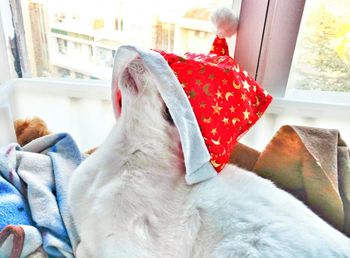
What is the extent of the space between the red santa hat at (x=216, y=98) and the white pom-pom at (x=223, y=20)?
0.15m

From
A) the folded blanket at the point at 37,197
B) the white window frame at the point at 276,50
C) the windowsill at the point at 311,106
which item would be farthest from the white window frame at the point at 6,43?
the windowsill at the point at 311,106

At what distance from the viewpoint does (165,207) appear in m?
0.49

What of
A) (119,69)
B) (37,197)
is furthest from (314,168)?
(37,197)

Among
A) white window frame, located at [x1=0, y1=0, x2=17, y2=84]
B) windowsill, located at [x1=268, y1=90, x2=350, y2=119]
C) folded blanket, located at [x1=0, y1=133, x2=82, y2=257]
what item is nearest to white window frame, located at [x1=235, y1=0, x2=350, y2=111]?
windowsill, located at [x1=268, y1=90, x2=350, y2=119]

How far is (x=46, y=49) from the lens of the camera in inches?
35.4

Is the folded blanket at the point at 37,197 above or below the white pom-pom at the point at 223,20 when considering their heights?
below

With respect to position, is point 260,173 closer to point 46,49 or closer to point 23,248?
point 23,248

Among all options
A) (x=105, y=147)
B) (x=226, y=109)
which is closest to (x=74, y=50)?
(x=105, y=147)

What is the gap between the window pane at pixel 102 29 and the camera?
80 centimetres

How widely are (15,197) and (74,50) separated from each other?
0.46m

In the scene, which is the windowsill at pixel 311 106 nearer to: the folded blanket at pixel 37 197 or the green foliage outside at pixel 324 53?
the green foliage outside at pixel 324 53

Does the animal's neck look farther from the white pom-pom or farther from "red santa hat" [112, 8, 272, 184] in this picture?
the white pom-pom

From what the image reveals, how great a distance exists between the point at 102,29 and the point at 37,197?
0.47 meters

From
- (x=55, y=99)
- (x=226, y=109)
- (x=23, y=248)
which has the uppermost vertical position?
(x=226, y=109)
